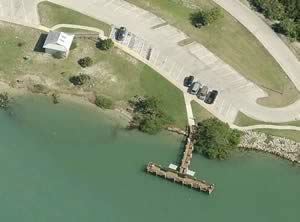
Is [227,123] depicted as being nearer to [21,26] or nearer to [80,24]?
[80,24]

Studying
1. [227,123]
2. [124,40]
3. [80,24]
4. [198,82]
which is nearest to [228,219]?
[227,123]

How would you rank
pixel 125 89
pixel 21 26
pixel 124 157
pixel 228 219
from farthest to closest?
pixel 21 26 < pixel 125 89 < pixel 124 157 < pixel 228 219

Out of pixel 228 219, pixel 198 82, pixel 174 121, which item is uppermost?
pixel 198 82

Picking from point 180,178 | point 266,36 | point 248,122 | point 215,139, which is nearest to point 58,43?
point 215,139

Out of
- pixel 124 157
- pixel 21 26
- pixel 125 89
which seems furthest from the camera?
pixel 21 26

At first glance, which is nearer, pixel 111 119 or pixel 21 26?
pixel 111 119

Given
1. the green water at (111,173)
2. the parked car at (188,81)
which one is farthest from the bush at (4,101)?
the parked car at (188,81)

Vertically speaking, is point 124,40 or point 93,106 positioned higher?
point 124,40
